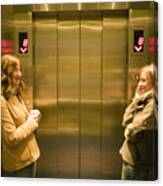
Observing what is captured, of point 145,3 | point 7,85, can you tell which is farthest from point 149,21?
point 7,85

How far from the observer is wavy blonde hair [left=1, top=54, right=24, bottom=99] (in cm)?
420

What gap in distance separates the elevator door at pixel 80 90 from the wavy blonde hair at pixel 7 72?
15cm

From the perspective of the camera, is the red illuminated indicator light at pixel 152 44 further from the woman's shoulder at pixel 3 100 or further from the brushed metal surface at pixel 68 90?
the woman's shoulder at pixel 3 100

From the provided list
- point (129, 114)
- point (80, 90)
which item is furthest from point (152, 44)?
point (80, 90)

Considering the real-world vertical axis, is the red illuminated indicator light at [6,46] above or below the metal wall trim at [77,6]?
below

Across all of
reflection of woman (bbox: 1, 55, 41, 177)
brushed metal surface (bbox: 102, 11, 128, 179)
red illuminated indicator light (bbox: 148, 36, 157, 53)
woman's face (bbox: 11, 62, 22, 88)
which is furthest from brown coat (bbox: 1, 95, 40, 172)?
red illuminated indicator light (bbox: 148, 36, 157, 53)

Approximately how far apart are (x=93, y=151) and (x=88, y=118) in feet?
0.89

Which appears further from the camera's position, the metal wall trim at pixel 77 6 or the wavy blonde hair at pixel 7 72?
the wavy blonde hair at pixel 7 72

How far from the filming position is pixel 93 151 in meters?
4.15

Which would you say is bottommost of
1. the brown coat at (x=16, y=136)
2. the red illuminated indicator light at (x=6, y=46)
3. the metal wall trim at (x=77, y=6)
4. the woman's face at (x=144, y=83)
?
the brown coat at (x=16, y=136)

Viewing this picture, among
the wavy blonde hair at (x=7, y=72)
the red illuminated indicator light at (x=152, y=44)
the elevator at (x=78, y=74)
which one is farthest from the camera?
the wavy blonde hair at (x=7, y=72)

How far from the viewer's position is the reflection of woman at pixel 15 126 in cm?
420

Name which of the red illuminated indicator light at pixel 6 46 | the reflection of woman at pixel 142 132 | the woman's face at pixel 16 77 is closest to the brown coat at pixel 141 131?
the reflection of woman at pixel 142 132

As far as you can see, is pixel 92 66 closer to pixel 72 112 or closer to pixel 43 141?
pixel 72 112
